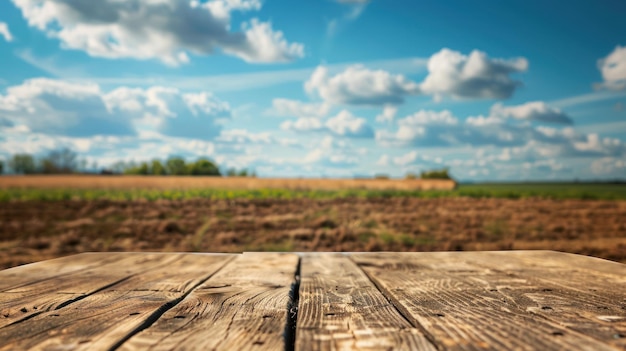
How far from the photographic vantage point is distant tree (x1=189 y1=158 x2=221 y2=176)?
56.7 meters

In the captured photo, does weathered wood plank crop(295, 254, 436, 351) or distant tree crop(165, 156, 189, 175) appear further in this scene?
distant tree crop(165, 156, 189, 175)

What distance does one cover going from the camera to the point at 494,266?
1574mm

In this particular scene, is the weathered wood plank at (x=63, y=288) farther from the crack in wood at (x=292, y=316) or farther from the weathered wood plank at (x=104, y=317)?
the crack in wood at (x=292, y=316)

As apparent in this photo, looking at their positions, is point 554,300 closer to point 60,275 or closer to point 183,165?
point 60,275

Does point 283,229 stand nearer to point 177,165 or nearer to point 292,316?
point 292,316

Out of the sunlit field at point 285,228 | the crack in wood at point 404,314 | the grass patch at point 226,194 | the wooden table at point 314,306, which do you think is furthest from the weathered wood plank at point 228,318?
the grass patch at point 226,194

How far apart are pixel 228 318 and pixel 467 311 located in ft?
1.68

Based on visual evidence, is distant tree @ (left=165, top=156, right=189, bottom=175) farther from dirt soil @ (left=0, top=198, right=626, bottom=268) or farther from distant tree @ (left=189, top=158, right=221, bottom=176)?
dirt soil @ (left=0, top=198, right=626, bottom=268)

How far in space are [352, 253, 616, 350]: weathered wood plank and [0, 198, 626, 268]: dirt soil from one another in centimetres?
814

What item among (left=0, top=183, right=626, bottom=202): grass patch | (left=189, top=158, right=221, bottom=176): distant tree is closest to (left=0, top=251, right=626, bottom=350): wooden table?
(left=0, top=183, right=626, bottom=202): grass patch

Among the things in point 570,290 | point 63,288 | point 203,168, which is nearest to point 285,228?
point 63,288

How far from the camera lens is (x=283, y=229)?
1131cm

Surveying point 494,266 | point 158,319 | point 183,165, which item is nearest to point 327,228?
point 494,266

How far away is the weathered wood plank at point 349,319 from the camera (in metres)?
0.70
